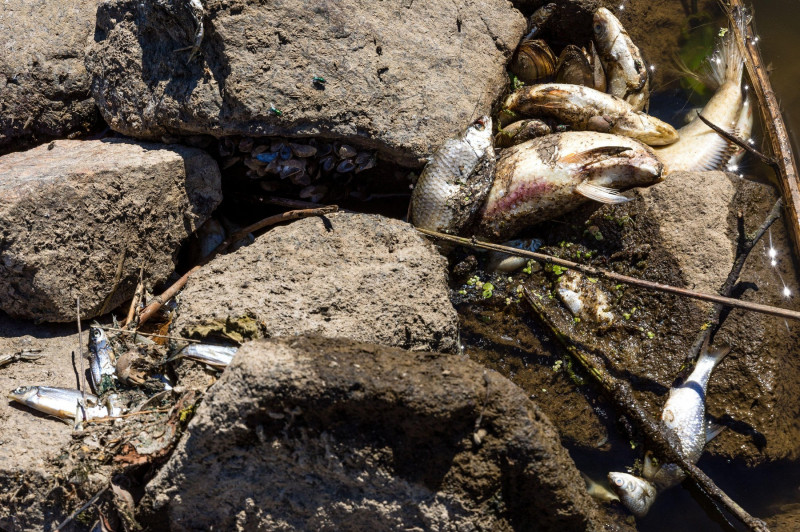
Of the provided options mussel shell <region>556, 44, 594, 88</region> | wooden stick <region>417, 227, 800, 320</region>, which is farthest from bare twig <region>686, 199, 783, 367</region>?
mussel shell <region>556, 44, 594, 88</region>

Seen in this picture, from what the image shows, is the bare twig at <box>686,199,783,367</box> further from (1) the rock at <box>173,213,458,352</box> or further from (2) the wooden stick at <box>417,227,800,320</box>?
(1) the rock at <box>173,213,458,352</box>

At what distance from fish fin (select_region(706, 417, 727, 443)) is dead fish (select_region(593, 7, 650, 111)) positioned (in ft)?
9.46

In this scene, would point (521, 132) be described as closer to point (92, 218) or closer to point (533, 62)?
point (533, 62)

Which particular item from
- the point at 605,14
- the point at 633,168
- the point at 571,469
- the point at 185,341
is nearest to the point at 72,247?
the point at 185,341

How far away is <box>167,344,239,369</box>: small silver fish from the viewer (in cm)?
367

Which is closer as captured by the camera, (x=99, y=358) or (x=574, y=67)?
(x=99, y=358)

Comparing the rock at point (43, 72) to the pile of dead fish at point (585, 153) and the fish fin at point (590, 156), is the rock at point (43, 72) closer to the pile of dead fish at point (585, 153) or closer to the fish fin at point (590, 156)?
the pile of dead fish at point (585, 153)

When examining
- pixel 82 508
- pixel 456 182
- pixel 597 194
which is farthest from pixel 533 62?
pixel 82 508

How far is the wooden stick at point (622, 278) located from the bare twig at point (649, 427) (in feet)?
1.81

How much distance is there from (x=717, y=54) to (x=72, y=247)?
6.09 metres

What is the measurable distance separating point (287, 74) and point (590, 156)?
7.89ft

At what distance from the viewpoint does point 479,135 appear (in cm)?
474

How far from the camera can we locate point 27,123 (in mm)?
4656

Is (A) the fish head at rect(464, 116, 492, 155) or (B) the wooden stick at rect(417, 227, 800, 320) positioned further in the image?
(A) the fish head at rect(464, 116, 492, 155)
